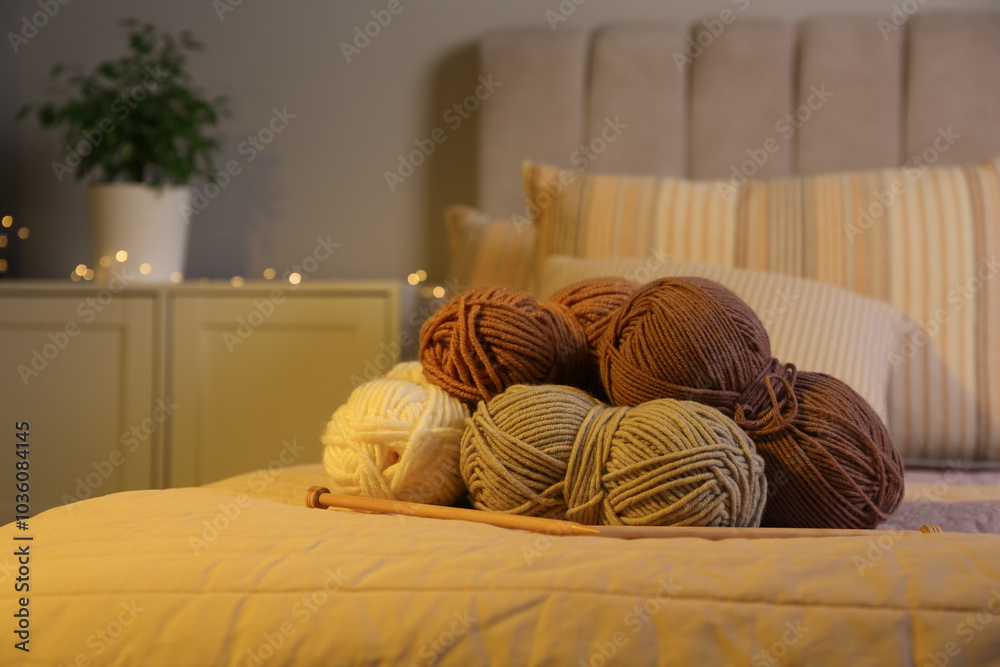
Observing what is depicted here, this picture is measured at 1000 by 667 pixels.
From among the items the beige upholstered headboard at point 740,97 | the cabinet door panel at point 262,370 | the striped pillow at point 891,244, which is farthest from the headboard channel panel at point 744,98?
the cabinet door panel at point 262,370

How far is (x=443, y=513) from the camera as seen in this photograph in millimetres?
652

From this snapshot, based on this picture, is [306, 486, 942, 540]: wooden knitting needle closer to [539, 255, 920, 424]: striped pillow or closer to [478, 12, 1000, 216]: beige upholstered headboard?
[539, 255, 920, 424]: striped pillow

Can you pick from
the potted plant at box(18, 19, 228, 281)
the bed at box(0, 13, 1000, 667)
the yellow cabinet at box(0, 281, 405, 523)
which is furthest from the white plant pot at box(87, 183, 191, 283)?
the bed at box(0, 13, 1000, 667)

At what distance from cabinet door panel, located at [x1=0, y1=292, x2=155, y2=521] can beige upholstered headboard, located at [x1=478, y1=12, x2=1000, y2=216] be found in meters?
0.82

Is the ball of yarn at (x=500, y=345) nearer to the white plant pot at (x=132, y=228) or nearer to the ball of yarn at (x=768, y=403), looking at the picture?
the ball of yarn at (x=768, y=403)

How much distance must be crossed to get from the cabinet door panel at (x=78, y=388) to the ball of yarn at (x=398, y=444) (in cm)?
104

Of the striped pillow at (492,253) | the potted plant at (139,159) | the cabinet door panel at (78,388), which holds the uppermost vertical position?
the potted plant at (139,159)

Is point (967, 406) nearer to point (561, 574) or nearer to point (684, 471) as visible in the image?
point (684, 471)

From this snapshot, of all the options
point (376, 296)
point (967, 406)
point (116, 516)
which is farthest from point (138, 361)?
point (967, 406)

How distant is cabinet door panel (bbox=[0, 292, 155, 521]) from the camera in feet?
5.23

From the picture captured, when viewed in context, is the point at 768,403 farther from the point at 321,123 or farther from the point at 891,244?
the point at 321,123

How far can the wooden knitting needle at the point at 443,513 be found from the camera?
1.95 feet

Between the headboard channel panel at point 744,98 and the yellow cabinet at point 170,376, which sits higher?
the headboard channel panel at point 744,98

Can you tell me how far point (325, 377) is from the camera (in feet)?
5.13
